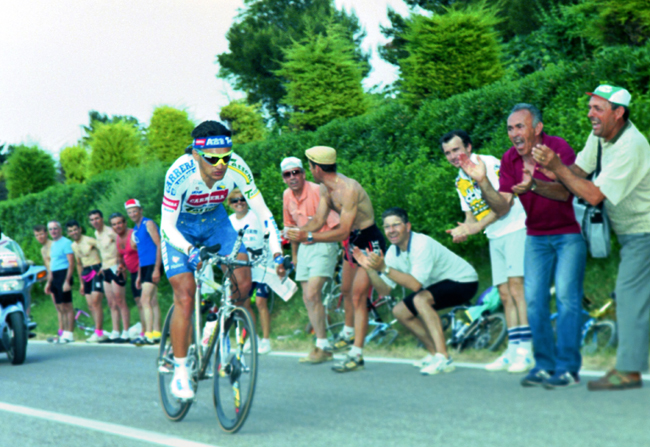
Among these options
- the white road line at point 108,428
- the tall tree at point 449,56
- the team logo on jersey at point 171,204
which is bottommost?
the white road line at point 108,428

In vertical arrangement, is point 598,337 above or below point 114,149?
below

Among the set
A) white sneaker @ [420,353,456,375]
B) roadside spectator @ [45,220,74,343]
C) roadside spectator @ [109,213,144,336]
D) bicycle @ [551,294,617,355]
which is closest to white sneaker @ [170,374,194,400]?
white sneaker @ [420,353,456,375]

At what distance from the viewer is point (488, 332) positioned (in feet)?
27.1

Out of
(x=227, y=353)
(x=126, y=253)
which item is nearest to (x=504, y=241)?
(x=227, y=353)

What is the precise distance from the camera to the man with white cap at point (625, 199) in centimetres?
546

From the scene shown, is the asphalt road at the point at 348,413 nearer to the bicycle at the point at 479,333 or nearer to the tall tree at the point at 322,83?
the bicycle at the point at 479,333

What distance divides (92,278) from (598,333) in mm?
9675

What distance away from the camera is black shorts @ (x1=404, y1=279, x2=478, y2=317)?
7691 mm

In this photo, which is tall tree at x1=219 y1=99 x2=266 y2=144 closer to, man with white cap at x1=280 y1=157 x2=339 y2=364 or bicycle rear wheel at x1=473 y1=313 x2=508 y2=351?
man with white cap at x1=280 y1=157 x2=339 y2=364

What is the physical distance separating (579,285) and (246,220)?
567cm

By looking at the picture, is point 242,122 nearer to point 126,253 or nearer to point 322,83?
point 322,83

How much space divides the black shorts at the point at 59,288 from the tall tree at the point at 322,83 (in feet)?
19.4

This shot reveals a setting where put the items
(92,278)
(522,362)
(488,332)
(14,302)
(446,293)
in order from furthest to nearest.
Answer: (92,278) < (14,302) < (488,332) < (446,293) < (522,362)

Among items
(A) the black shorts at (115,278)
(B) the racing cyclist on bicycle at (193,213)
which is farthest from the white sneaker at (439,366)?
(A) the black shorts at (115,278)
